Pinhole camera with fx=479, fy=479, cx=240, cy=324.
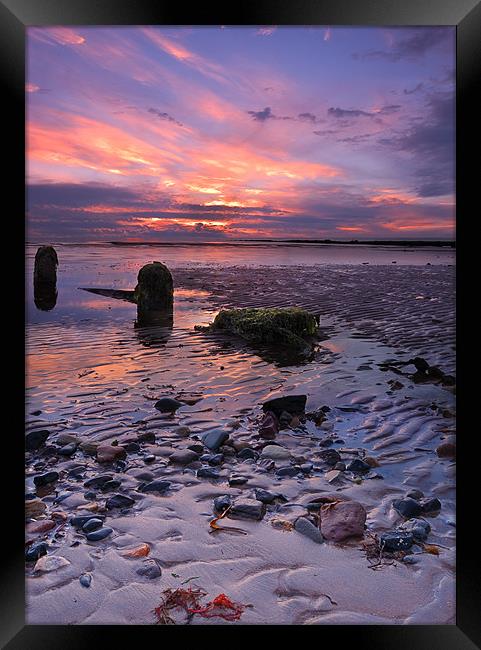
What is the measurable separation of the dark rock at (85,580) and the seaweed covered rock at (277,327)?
17.3ft

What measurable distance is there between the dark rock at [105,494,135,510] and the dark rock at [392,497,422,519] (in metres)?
1.87

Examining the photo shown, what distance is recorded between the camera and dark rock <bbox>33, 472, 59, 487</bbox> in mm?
3654

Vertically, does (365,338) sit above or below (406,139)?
below

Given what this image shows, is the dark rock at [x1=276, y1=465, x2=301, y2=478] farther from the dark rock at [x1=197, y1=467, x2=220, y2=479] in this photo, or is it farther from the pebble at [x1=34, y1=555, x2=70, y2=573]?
the pebble at [x1=34, y1=555, x2=70, y2=573]

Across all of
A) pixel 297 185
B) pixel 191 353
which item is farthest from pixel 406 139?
pixel 191 353

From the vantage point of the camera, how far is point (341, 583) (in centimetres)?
271

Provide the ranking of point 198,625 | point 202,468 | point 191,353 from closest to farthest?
point 198,625 < point 202,468 < point 191,353

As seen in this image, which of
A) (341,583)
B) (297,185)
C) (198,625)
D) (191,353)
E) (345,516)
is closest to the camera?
(198,625)

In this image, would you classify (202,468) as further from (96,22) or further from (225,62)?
(225,62)

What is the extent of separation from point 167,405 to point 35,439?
1.43 metres

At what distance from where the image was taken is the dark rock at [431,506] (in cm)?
336
